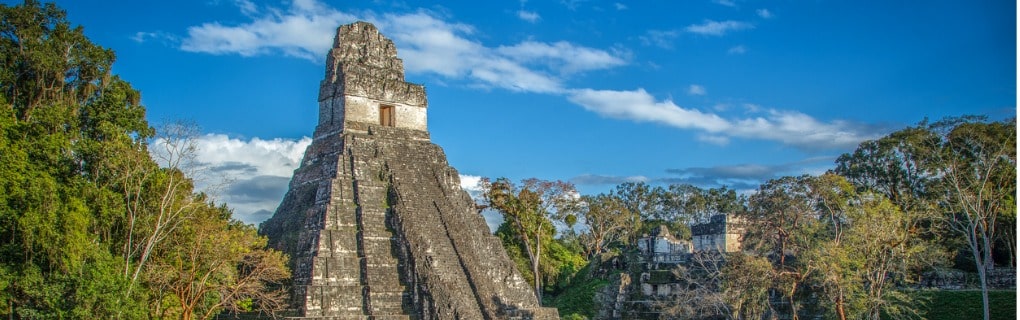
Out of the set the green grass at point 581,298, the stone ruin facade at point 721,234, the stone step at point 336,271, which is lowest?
the green grass at point 581,298

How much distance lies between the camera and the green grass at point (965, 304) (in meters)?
20.0

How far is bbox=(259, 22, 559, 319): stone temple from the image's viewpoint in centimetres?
1986

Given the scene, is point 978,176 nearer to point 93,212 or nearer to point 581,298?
point 581,298

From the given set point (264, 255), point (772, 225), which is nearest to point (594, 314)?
point (772, 225)

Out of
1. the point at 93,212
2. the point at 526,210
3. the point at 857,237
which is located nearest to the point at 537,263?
the point at 526,210

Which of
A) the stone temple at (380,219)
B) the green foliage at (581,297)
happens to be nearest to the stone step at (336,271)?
the stone temple at (380,219)

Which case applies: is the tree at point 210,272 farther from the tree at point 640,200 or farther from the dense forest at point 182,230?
the tree at point 640,200

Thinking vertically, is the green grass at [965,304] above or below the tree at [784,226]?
below

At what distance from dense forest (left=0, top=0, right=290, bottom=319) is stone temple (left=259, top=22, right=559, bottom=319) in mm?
1072

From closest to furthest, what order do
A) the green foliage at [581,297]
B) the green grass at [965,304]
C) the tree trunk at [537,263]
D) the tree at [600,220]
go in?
the green grass at [965,304], the green foliage at [581,297], the tree trunk at [537,263], the tree at [600,220]

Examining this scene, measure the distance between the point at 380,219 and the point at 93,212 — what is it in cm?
579

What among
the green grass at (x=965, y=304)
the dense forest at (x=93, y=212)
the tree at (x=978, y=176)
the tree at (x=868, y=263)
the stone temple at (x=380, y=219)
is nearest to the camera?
the dense forest at (x=93, y=212)

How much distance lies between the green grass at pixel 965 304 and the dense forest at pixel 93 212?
13618 millimetres

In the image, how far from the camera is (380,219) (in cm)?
2147
